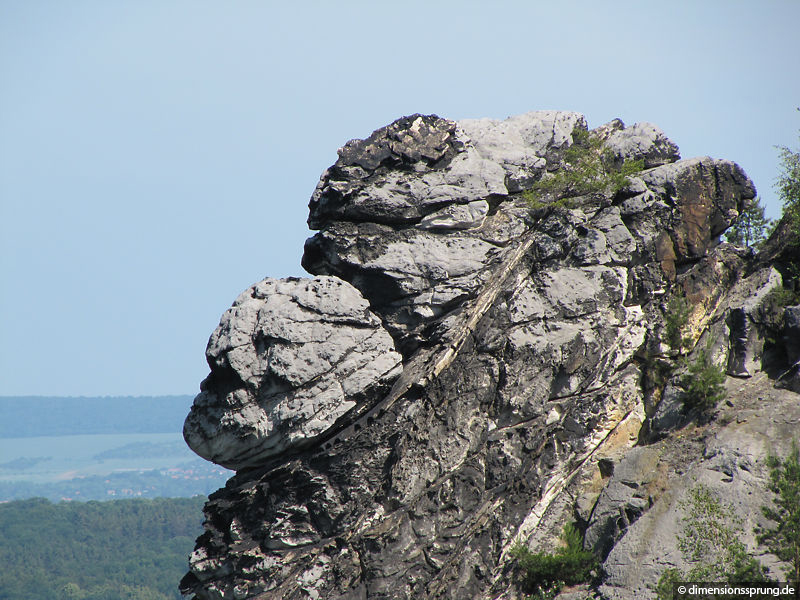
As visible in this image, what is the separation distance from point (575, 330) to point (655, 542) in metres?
6.78

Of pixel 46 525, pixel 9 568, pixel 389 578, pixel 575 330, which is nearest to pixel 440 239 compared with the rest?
pixel 575 330

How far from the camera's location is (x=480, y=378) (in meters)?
22.8

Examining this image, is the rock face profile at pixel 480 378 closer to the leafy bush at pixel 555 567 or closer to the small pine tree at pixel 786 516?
the leafy bush at pixel 555 567

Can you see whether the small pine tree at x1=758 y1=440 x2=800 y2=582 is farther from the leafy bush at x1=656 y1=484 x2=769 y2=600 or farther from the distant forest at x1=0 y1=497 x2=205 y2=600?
the distant forest at x1=0 y1=497 x2=205 y2=600

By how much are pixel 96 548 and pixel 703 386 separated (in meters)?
171

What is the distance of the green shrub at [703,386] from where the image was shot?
75.6 feet

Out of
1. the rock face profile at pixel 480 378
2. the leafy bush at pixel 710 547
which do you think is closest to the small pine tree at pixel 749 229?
the rock face profile at pixel 480 378

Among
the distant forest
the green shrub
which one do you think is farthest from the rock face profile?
the distant forest

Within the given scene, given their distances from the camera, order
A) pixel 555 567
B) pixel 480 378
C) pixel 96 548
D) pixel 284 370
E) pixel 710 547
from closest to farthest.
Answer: pixel 710 547 → pixel 555 567 → pixel 284 370 → pixel 480 378 → pixel 96 548

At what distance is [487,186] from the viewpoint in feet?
81.8

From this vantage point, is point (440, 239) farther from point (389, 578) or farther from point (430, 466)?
point (389, 578)

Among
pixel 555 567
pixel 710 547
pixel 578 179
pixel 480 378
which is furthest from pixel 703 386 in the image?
pixel 578 179

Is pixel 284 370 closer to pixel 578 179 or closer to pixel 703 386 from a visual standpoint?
pixel 578 179

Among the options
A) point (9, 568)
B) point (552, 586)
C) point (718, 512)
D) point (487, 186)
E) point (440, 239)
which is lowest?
point (9, 568)
